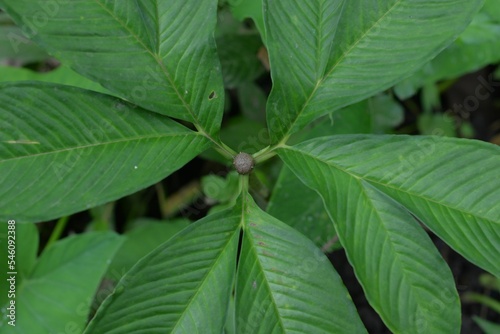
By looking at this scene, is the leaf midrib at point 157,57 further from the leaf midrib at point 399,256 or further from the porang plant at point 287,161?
the leaf midrib at point 399,256

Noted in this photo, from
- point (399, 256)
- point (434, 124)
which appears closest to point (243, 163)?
point (399, 256)

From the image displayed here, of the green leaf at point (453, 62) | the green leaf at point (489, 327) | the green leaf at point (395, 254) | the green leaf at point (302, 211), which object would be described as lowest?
the green leaf at point (489, 327)

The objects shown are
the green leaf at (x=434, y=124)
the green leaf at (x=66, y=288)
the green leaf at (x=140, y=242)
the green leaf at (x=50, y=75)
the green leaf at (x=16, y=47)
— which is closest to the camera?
the green leaf at (x=66, y=288)

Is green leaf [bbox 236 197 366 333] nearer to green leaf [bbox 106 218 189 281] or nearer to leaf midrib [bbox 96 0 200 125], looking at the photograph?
leaf midrib [bbox 96 0 200 125]

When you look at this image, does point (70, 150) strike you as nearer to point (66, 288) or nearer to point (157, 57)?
point (157, 57)

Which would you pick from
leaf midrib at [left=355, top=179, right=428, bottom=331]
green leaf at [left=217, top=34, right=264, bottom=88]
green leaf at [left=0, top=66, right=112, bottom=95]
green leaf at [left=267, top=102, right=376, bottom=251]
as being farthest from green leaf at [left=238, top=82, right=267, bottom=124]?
leaf midrib at [left=355, top=179, right=428, bottom=331]

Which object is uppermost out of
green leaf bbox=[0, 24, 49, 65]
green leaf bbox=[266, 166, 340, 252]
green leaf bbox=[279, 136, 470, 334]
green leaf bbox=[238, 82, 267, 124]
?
green leaf bbox=[0, 24, 49, 65]

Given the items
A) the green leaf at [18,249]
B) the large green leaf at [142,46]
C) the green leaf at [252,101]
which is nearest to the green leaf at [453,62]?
the green leaf at [252,101]

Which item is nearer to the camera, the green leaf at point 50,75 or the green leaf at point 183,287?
the green leaf at point 183,287
